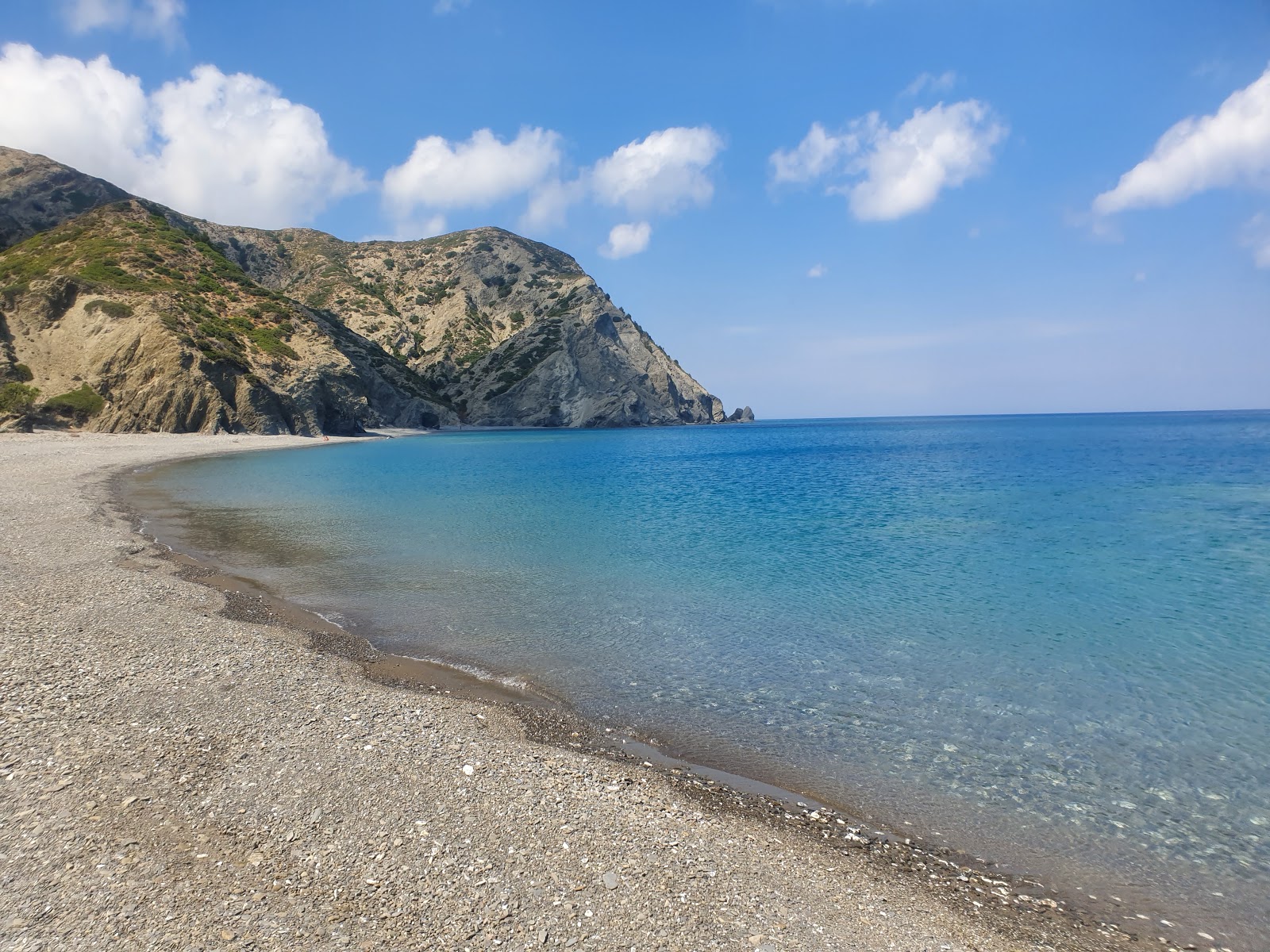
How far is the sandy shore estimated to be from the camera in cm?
539

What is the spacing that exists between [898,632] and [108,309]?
8429cm

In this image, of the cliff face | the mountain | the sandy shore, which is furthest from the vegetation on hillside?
the sandy shore

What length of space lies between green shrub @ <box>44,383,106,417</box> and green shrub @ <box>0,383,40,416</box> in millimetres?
1788

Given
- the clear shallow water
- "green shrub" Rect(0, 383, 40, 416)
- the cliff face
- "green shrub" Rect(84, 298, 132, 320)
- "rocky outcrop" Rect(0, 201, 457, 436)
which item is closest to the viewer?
the clear shallow water

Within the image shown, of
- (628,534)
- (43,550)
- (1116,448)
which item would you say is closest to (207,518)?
(43,550)

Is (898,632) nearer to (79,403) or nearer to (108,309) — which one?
(79,403)

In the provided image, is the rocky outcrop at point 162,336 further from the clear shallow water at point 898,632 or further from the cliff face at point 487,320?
the cliff face at point 487,320

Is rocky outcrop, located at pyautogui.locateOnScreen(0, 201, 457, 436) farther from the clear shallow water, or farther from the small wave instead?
the small wave

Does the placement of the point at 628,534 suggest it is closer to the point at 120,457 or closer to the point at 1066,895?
the point at 1066,895

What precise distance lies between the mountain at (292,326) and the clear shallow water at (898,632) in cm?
4010

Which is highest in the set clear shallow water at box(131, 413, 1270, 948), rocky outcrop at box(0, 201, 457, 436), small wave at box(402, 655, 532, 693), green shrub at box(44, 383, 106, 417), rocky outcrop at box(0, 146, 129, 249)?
rocky outcrop at box(0, 146, 129, 249)

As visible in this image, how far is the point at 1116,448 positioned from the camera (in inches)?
3484

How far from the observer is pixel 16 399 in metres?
58.7

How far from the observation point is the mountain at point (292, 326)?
2702 inches
